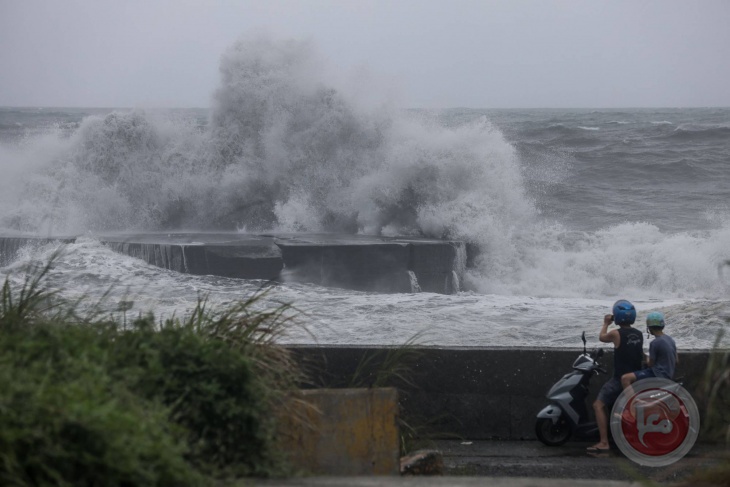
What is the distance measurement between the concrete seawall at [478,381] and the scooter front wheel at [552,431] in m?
0.25

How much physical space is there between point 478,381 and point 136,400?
153 inches

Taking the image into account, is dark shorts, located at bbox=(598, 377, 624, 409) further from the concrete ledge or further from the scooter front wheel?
the concrete ledge

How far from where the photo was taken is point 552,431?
666cm

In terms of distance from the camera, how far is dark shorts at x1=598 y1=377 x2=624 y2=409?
6.57 metres

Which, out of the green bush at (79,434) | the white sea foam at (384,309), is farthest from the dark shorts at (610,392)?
the green bush at (79,434)

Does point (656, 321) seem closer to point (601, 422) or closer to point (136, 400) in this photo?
point (601, 422)

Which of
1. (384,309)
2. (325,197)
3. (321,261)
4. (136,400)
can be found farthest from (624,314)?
(325,197)

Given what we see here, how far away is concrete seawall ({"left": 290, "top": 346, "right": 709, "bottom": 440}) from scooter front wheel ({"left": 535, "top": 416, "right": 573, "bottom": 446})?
25 centimetres

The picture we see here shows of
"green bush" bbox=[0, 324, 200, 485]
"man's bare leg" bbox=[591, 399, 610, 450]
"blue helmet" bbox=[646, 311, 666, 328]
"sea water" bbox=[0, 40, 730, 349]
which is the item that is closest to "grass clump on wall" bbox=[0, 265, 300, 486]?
"green bush" bbox=[0, 324, 200, 485]

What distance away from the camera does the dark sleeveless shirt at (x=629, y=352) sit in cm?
655

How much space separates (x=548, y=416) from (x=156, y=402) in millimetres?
3889

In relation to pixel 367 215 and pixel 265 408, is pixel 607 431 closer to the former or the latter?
pixel 265 408

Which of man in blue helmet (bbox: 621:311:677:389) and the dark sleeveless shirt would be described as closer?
man in blue helmet (bbox: 621:311:677:389)

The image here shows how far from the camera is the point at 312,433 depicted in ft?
14.8
